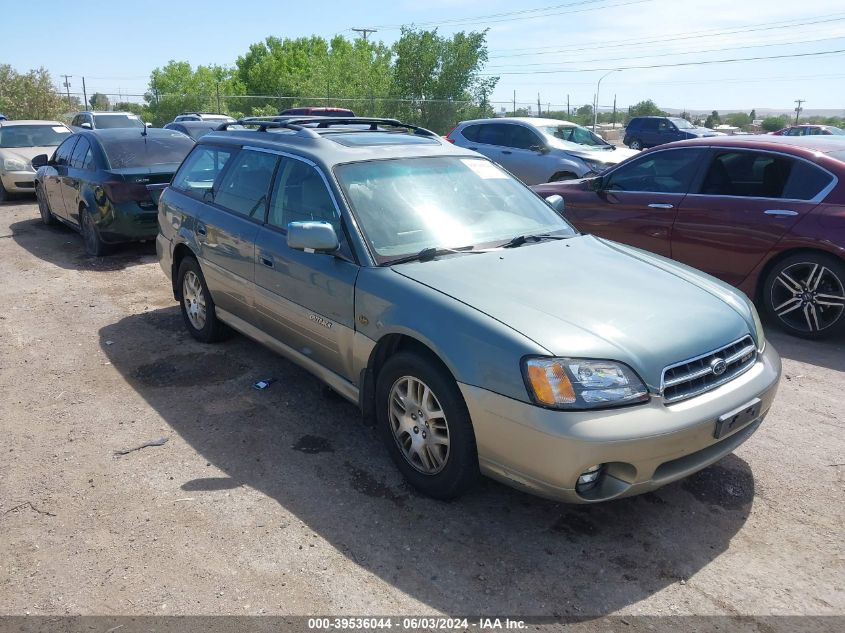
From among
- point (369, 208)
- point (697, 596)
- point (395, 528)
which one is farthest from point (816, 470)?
point (369, 208)

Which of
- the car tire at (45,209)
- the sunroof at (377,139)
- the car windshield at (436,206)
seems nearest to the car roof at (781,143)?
the car windshield at (436,206)

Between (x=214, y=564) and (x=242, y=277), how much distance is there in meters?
2.32

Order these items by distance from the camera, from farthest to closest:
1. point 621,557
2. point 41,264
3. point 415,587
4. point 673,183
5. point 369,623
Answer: point 41,264
point 673,183
point 621,557
point 415,587
point 369,623

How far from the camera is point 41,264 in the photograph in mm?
9023

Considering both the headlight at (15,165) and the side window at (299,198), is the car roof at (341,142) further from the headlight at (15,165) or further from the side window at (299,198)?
the headlight at (15,165)

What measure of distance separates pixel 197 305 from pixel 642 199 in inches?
175

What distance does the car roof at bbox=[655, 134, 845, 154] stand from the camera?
621 centimetres

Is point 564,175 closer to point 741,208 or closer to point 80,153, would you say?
point 741,208

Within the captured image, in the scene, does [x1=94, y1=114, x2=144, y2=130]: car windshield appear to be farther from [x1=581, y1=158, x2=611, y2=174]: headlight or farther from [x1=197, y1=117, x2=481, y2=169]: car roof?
[x1=197, y1=117, x2=481, y2=169]: car roof

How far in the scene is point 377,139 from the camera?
187 inches

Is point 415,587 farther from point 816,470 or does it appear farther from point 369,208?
point 816,470

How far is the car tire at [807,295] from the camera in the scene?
5.73m

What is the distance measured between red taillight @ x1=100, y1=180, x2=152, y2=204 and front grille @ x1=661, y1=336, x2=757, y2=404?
7411mm

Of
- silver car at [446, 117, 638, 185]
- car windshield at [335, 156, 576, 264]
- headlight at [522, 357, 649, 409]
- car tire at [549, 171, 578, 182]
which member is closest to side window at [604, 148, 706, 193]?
car windshield at [335, 156, 576, 264]
